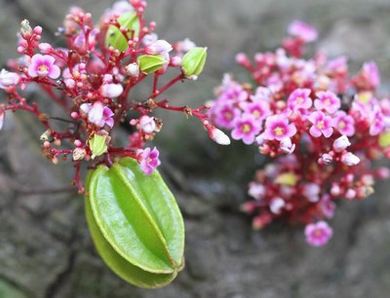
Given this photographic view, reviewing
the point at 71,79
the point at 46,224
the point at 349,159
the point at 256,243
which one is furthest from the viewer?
the point at 256,243

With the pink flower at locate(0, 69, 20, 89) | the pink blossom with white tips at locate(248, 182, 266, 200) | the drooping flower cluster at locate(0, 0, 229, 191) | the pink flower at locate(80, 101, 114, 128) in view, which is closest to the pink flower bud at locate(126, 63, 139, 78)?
the drooping flower cluster at locate(0, 0, 229, 191)

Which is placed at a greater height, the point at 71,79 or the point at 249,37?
the point at 71,79

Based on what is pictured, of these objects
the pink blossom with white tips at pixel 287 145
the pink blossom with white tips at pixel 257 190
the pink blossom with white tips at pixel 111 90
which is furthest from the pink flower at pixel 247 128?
the pink blossom with white tips at pixel 111 90

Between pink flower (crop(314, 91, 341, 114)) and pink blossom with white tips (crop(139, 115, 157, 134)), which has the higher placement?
pink flower (crop(314, 91, 341, 114))

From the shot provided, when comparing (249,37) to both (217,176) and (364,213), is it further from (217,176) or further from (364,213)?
(364,213)

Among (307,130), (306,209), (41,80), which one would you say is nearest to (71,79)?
(41,80)

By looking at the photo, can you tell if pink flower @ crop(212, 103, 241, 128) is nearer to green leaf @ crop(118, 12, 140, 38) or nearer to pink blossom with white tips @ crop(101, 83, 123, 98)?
green leaf @ crop(118, 12, 140, 38)

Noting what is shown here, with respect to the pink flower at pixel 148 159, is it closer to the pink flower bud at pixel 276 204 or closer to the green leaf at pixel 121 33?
the green leaf at pixel 121 33
